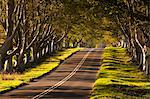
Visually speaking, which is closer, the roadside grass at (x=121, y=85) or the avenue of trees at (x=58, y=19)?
the avenue of trees at (x=58, y=19)

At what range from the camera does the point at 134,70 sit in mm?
56656

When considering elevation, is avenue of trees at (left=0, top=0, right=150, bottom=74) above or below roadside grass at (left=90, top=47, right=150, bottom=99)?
above

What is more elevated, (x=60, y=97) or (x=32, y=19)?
(x=32, y=19)

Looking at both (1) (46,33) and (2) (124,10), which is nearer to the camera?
(2) (124,10)

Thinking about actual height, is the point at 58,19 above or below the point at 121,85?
above

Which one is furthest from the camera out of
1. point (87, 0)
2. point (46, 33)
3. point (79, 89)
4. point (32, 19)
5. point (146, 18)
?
point (46, 33)

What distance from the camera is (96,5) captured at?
77.5ft

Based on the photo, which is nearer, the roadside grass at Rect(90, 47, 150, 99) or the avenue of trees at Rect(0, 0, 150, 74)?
the avenue of trees at Rect(0, 0, 150, 74)

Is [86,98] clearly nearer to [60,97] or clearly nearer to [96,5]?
[60,97]

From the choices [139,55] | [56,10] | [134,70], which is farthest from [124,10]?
[139,55]

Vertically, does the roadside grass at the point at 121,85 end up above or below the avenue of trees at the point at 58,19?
below

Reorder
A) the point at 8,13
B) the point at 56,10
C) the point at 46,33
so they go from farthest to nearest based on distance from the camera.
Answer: the point at 46,33
the point at 56,10
the point at 8,13

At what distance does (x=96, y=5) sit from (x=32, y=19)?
29.9 m

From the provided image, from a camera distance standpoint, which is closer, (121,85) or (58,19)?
(121,85)
